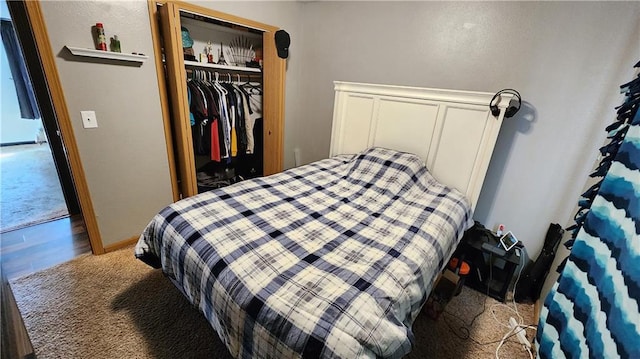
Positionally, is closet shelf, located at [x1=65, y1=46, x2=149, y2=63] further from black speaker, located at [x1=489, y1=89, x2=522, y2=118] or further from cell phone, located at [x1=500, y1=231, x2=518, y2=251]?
cell phone, located at [x1=500, y1=231, x2=518, y2=251]

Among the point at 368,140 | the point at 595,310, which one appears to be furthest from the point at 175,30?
the point at 595,310

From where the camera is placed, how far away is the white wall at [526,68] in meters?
1.56

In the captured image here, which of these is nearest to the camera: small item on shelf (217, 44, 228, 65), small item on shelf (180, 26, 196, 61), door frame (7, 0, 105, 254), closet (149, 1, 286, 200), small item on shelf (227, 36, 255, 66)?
door frame (7, 0, 105, 254)

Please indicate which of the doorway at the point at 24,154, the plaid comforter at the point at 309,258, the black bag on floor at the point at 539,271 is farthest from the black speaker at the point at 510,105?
the doorway at the point at 24,154

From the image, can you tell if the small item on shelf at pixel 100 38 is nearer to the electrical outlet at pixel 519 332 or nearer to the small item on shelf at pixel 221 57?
the small item on shelf at pixel 221 57

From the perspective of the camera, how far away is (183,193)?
247 centimetres

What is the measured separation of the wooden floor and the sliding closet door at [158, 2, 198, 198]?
0.90m

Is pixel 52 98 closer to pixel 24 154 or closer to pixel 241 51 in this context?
A: pixel 241 51

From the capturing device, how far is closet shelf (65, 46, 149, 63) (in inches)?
63.6

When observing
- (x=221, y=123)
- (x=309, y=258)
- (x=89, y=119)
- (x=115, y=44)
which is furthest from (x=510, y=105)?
(x=89, y=119)

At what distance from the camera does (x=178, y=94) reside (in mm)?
2068

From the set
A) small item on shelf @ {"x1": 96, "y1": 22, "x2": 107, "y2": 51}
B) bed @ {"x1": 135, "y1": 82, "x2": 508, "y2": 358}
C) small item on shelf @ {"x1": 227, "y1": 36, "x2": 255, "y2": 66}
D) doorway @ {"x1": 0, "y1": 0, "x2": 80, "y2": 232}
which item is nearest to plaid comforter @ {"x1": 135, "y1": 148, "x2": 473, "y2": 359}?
bed @ {"x1": 135, "y1": 82, "x2": 508, "y2": 358}

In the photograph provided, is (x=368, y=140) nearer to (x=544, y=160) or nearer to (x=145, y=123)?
(x=544, y=160)

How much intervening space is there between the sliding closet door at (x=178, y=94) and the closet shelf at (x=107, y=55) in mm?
192
